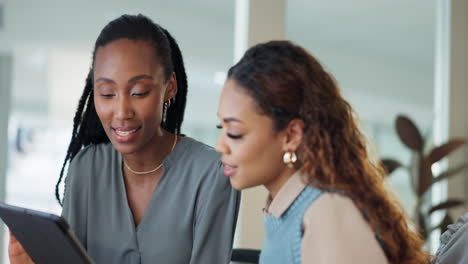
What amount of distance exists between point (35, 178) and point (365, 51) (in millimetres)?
2111

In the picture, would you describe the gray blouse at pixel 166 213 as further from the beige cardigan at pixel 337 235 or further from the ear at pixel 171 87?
the beige cardigan at pixel 337 235

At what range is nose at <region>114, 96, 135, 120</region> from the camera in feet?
4.75

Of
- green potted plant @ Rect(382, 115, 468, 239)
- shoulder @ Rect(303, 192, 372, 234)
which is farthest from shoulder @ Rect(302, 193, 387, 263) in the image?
green potted plant @ Rect(382, 115, 468, 239)

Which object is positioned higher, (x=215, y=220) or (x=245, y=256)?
(x=215, y=220)

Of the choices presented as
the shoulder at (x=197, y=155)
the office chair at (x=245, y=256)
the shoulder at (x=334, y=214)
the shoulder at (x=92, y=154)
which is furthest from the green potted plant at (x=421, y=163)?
the shoulder at (x=334, y=214)

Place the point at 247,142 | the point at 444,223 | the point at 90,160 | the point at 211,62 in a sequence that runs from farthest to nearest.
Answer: the point at 444,223
the point at 211,62
the point at 90,160
the point at 247,142

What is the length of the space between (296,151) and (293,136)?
0.03 metres

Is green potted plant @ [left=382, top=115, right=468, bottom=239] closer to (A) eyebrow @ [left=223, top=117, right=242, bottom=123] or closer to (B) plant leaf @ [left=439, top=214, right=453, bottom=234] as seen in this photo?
(B) plant leaf @ [left=439, top=214, right=453, bottom=234]

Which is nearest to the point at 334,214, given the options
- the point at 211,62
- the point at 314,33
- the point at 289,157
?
the point at 289,157

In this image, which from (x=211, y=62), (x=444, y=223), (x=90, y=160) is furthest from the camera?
(x=444, y=223)

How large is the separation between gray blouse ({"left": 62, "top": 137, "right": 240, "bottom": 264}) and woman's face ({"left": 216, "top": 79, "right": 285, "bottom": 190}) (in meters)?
0.40

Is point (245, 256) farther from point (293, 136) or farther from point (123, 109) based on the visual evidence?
point (293, 136)

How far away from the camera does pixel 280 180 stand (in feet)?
3.80

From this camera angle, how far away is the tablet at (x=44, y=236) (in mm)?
1111
